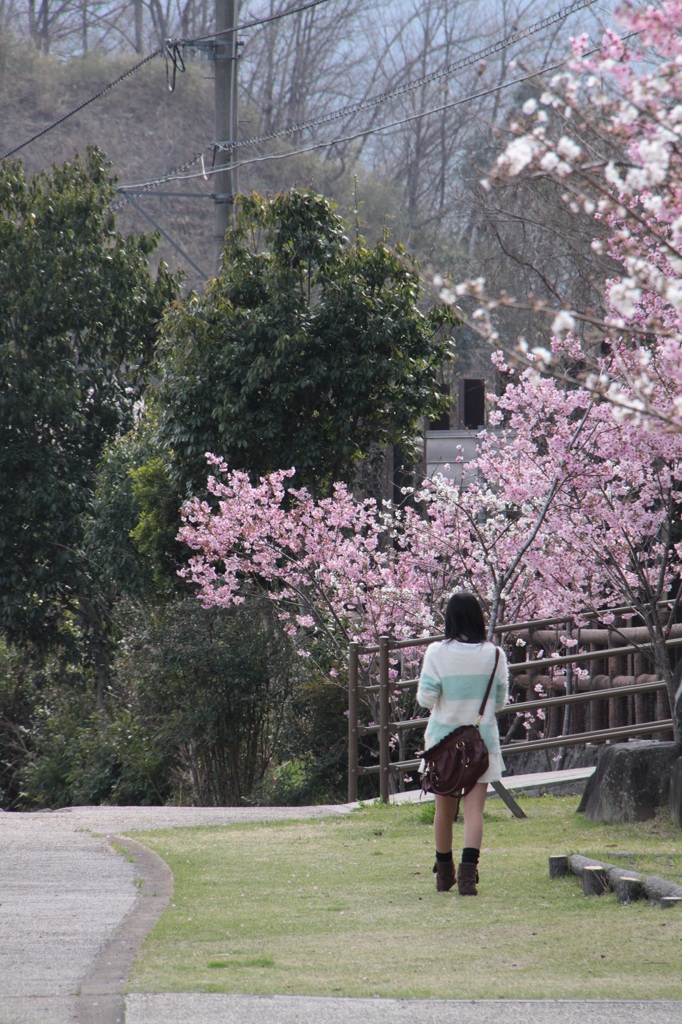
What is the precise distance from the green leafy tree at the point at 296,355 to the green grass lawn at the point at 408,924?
24.0ft

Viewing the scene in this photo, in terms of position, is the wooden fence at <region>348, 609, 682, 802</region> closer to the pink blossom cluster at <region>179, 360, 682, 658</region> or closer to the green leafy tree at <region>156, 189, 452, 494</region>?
the pink blossom cluster at <region>179, 360, 682, 658</region>

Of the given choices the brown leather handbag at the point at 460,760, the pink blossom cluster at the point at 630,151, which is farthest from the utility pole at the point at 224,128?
the pink blossom cluster at the point at 630,151

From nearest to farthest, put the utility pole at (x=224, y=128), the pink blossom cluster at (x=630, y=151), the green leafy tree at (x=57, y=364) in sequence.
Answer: the pink blossom cluster at (x=630, y=151) → the utility pole at (x=224, y=128) → the green leafy tree at (x=57, y=364)

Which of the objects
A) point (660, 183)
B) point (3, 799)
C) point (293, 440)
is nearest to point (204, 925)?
point (660, 183)

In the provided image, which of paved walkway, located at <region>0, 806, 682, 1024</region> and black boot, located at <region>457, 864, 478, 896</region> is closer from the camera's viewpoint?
paved walkway, located at <region>0, 806, 682, 1024</region>

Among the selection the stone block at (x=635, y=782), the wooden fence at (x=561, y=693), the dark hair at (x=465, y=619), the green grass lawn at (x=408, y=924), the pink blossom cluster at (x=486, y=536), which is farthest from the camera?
the wooden fence at (x=561, y=693)

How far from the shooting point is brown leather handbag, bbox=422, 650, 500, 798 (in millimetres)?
6742

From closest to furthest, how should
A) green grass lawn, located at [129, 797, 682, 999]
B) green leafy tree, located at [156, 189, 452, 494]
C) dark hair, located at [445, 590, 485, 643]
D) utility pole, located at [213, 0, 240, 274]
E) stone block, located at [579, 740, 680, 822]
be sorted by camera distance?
1. green grass lawn, located at [129, 797, 682, 999]
2. dark hair, located at [445, 590, 485, 643]
3. stone block, located at [579, 740, 680, 822]
4. green leafy tree, located at [156, 189, 452, 494]
5. utility pole, located at [213, 0, 240, 274]

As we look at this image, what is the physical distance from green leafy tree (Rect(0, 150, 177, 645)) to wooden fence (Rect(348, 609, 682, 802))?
21.8 ft

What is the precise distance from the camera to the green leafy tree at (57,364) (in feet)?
63.0

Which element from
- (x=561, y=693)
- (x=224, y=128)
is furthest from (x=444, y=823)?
(x=224, y=128)

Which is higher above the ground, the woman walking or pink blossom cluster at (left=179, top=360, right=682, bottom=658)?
pink blossom cluster at (left=179, top=360, right=682, bottom=658)

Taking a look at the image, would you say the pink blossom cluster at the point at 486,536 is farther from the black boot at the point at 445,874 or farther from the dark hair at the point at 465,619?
the black boot at the point at 445,874

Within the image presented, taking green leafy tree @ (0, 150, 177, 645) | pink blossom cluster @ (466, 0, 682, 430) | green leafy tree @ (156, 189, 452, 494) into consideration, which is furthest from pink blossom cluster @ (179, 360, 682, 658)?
pink blossom cluster @ (466, 0, 682, 430)
